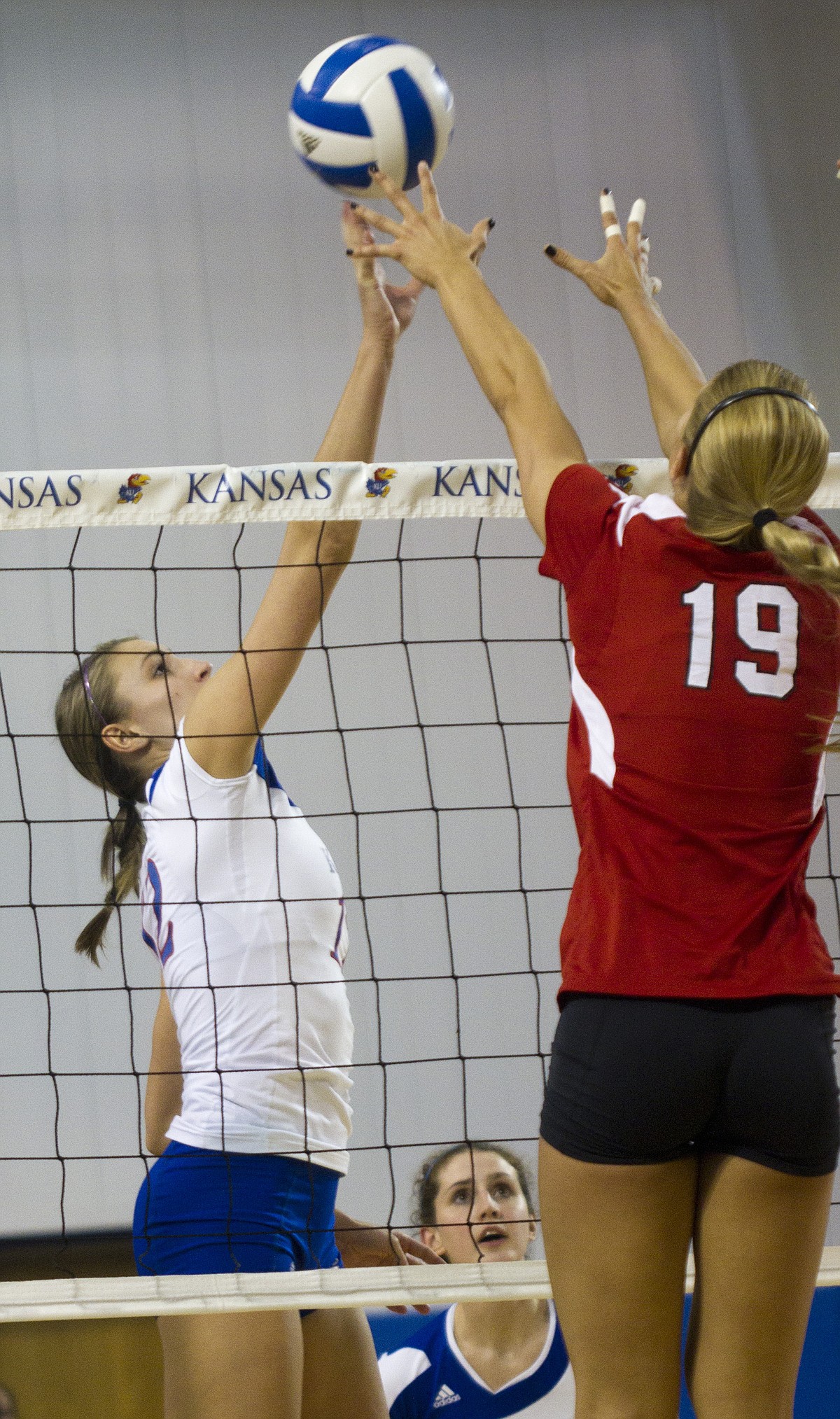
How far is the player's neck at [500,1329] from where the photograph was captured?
288cm

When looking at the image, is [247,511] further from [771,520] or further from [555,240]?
[555,240]

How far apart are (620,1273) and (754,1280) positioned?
0.13 m

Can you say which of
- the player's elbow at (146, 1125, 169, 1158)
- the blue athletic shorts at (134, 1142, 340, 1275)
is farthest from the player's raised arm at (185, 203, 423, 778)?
the player's elbow at (146, 1125, 169, 1158)

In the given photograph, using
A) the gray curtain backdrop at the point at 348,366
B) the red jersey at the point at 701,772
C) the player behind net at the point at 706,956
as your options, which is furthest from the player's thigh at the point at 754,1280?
the gray curtain backdrop at the point at 348,366

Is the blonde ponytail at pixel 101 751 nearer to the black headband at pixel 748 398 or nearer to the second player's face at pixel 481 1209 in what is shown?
the second player's face at pixel 481 1209

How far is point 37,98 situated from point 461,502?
3.59m

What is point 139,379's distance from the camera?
4605 millimetres

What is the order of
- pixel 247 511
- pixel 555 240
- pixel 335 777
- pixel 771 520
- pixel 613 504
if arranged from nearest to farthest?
pixel 771 520 < pixel 613 504 < pixel 247 511 < pixel 335 777 < pixel 555 240

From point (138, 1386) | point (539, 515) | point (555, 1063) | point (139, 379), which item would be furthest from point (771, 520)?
point (139, 379)

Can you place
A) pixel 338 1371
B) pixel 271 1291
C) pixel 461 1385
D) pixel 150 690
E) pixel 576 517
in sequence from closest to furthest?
pixel 576 517 < pixel 271 1291 < pixel 338 1371 < pixel 150 690 < pixel 461 1385

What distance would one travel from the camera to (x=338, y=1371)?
1.92 metres

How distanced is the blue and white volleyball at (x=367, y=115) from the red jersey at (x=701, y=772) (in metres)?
1.13

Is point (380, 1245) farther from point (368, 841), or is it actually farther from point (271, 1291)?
point (368, 841)

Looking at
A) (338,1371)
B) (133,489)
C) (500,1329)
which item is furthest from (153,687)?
(500,1329)
